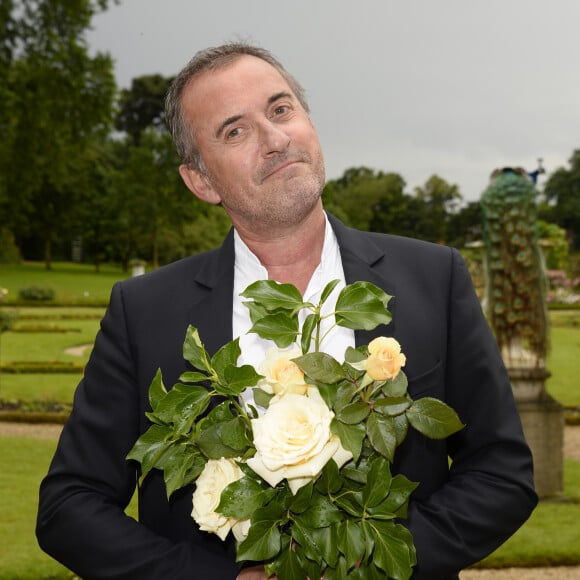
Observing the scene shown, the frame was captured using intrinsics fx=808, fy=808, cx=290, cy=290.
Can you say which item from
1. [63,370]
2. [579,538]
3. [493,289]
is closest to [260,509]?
[579,538]

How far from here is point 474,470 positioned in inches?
78.7

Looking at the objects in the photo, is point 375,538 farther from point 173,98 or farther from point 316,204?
point 173,98

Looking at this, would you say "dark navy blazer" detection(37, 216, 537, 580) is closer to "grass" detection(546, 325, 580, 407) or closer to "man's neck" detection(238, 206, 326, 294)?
"man's neck" detection(238, 206, 326, 294)

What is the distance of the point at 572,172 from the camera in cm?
6519

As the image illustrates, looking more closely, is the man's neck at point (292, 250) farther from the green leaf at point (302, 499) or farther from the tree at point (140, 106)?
the tree at point (140, 106)

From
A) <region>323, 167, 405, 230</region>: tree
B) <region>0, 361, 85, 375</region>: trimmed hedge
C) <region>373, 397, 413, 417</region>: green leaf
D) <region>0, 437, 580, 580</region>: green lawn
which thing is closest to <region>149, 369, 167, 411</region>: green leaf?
<region>373, 397, 413, 417</region>: green leaf

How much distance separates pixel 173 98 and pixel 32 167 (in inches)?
669

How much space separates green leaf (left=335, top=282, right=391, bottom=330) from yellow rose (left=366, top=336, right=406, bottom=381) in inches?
2.9

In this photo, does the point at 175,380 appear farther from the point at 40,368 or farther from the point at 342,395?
the point at 40,368

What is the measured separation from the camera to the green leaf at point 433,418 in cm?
162

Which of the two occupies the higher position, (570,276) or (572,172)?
(572,172)

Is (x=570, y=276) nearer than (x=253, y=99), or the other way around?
(x=253, y=99)

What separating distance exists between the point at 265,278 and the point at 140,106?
60362 millimetres

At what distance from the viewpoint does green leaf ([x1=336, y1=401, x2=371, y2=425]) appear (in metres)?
1.60
